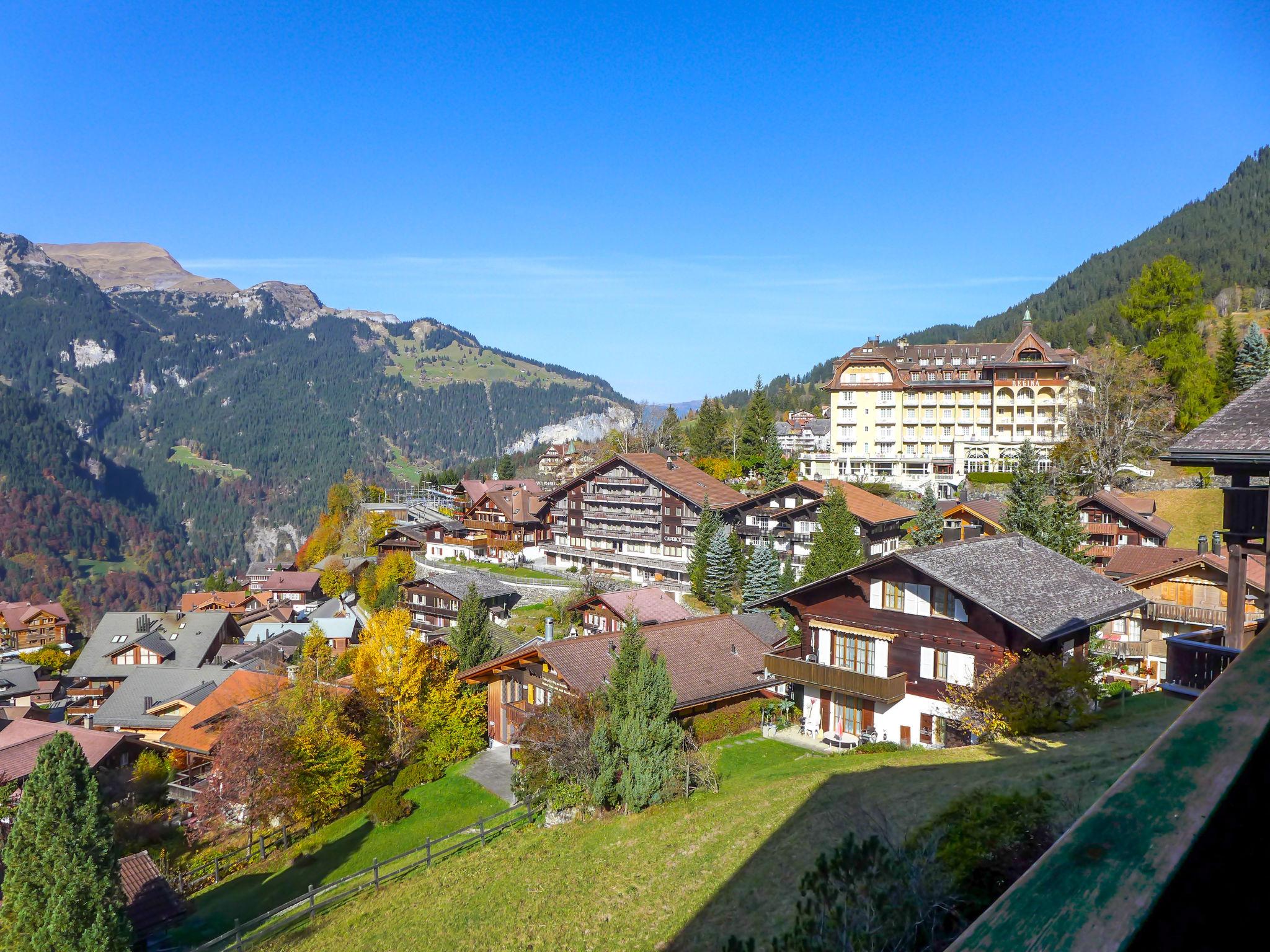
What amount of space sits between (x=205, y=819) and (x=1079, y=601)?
3460 centimetres

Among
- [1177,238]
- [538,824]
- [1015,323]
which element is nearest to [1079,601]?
[538,824]

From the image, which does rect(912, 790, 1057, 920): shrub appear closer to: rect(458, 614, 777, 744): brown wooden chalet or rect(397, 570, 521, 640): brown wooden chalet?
rect(458, 614, 777, 744): brown wooden chalet

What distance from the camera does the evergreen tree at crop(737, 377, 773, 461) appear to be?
2867 inches

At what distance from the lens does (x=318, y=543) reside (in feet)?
353

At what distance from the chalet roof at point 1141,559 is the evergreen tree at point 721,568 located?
20208mm

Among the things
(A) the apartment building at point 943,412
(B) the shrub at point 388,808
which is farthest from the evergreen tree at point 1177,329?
(B) the shrub at point 388,808

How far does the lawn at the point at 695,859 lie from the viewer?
14.6 m

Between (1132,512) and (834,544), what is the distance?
16.0m

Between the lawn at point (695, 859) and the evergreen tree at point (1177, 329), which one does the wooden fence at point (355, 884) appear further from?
the evergreen tree at point (1177, 329)

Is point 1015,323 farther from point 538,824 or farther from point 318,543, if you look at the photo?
point 538,824

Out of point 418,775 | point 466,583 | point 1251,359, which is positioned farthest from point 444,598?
point 1251,359

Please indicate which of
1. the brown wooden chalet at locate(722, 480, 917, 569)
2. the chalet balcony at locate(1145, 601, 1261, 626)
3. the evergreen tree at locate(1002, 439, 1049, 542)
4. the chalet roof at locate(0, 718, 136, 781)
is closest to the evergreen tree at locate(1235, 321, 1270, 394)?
the evergreen tree at locate(1002, 439, 1049, 542)

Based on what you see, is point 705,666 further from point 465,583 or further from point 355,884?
point 465,583

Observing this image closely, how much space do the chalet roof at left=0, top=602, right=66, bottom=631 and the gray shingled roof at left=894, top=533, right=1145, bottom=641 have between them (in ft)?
326
